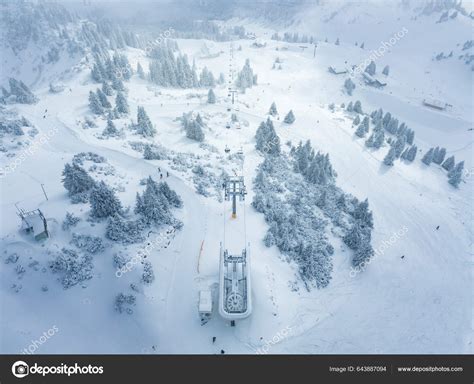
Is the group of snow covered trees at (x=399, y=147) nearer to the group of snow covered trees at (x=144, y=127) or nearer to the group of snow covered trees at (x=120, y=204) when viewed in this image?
the group of snow covered trees at (x=144, y=127)

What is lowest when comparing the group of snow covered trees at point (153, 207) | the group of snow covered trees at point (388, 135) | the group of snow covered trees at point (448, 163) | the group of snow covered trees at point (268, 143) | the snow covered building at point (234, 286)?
the group of snow covered trees at point (448, 163)

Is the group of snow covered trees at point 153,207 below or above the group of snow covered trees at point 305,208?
above

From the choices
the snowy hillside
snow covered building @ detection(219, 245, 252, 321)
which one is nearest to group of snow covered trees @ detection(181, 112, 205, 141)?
the snowy hillside

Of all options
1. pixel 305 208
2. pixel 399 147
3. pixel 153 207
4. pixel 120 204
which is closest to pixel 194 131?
pixel 153 207

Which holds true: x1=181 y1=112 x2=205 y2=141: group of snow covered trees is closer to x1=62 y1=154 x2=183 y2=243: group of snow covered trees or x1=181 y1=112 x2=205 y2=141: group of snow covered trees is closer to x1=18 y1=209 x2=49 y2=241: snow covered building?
x1=62 y1=154 x2=183 y2=243: group of snow covered trees

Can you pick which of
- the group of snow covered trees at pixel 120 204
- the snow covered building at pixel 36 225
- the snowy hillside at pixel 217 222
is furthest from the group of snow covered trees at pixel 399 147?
the snow covered building at pixel 36 225
